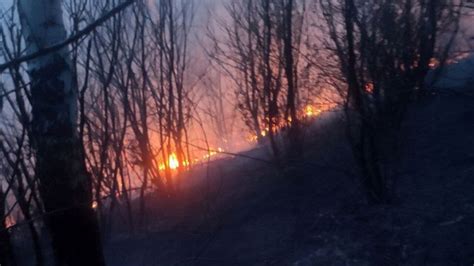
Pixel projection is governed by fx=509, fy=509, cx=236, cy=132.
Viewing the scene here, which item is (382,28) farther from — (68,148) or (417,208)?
(68,148)

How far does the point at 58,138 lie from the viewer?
10.5 ft

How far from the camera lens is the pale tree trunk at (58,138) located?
315cm

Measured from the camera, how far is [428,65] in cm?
909

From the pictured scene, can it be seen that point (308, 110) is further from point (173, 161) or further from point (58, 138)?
point (58, 138)

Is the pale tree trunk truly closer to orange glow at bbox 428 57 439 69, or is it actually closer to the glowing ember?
the glowing ember

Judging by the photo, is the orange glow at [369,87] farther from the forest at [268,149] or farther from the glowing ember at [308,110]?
the glowing ember at [308,110]

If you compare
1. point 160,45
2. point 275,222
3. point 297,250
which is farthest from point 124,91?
point 297,250

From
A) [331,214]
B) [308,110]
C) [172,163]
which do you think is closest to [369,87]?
[331,214]

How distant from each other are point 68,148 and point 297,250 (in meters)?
3.84

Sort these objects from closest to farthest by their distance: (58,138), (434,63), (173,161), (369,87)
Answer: (58,138)
(369,87)
(434,63)
(173,161)

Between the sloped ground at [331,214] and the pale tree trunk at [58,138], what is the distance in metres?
2.23

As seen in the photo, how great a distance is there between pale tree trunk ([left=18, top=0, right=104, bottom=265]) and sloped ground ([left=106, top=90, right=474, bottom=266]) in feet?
7.31

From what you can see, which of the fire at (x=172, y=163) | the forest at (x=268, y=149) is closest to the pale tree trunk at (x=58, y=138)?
the forest at (x=268, y=149)

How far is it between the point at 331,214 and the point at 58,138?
4630 millimetres
